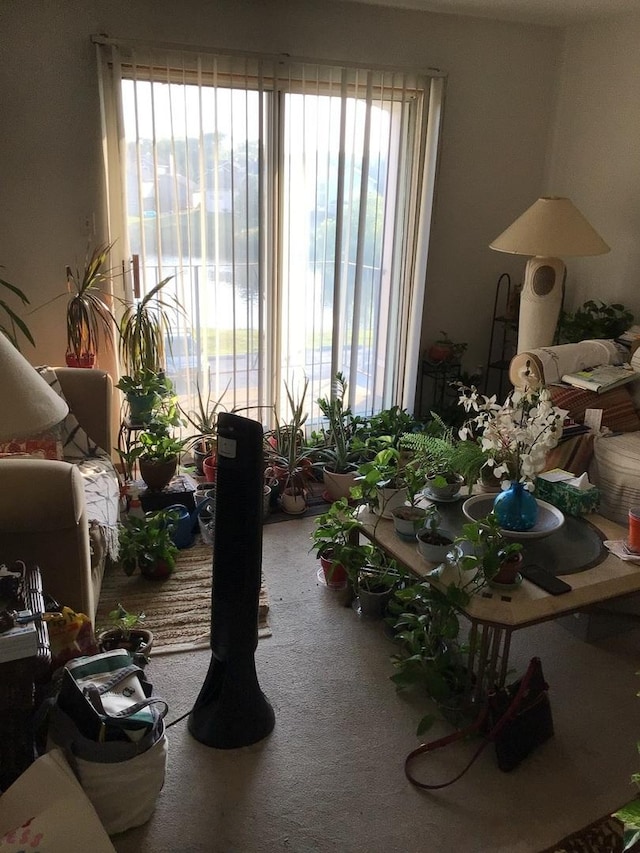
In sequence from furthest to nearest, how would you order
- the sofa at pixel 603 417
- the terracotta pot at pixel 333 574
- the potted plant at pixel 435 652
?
the sofa at pixel 603 417 → the terracotta pot at pixel 333 574 → the potted plant at pixel 435 652

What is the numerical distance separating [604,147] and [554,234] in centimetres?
90

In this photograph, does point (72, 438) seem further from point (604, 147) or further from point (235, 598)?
point (604, 147)

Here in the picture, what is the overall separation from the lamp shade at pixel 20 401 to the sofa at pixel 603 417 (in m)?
2.28

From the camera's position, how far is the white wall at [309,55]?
2.97 meters

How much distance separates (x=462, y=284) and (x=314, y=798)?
3.15 metres

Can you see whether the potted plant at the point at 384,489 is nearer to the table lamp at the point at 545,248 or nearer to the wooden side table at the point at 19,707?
the wooden side table at the point at 19,707

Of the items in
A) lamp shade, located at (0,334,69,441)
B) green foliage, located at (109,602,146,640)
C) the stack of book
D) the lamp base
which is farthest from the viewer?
the lamp base

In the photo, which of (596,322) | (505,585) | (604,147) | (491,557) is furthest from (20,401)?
(604,147)

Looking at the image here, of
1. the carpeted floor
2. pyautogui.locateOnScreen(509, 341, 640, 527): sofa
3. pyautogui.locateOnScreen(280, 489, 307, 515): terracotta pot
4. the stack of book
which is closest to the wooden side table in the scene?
the stack of book

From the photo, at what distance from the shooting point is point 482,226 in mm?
4137

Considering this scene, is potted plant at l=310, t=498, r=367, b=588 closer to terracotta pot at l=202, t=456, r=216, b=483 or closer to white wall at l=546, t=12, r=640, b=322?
terracotta pot at l=202, t=456, r=216, b=483

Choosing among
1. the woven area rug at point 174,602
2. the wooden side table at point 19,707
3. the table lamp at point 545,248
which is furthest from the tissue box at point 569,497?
the wooden side table at point 19,707

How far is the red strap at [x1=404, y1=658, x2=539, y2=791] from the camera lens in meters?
1.84

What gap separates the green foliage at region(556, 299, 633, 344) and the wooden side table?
3.14 metres
